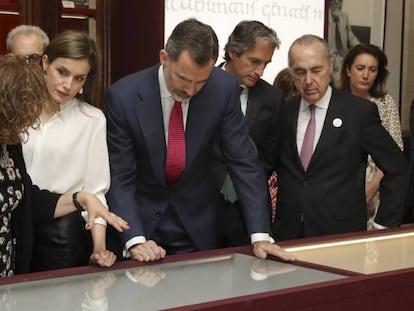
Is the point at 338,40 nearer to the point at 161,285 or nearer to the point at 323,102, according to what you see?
the point at 323,102

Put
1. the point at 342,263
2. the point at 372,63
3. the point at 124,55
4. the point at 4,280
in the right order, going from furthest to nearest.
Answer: the point at 124,55, the point at 372,63, the point at 342,263, the point at 4,280

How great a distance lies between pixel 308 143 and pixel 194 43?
922 mm

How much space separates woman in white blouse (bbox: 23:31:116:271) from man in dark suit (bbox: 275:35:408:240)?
0.92 m

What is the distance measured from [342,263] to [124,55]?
3053 millimetres

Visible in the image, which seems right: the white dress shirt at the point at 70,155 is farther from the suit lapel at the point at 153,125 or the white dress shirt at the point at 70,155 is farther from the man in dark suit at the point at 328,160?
the man in dark suit at the point at 328,160

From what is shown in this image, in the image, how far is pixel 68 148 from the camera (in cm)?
277

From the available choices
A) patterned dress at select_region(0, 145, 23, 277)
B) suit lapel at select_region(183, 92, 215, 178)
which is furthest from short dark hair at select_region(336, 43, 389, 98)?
patterned dress at select_region(0, 145, 23, 277)

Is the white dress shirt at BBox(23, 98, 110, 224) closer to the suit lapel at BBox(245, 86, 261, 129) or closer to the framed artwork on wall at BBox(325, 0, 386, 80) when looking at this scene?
the suit lapel at BBox(245, 86, 261, 129)

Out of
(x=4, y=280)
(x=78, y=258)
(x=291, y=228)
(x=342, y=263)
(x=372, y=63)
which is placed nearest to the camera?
(x=4, y=280)

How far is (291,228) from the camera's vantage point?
3.42 metres

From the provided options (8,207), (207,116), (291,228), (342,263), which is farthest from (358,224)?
(8,207)

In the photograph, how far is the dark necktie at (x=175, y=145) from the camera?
282 centimetres

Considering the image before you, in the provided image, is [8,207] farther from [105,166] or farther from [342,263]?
[342,263]

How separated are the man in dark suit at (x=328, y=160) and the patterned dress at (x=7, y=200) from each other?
4.46 ft
